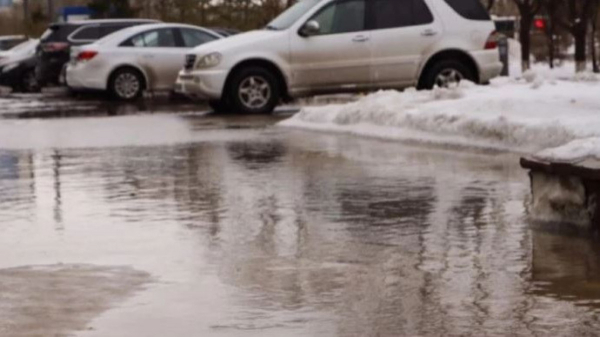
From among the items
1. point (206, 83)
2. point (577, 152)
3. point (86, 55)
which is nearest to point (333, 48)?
point (206, 83)

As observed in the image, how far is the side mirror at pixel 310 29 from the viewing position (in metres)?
21.6

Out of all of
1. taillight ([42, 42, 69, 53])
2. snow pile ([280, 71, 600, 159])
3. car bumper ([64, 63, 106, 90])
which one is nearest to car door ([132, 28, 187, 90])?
car bumper ([64, 63, 106, 90])

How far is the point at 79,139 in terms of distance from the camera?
17906 millimetres

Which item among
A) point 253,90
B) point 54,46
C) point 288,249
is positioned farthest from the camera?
point 54,46

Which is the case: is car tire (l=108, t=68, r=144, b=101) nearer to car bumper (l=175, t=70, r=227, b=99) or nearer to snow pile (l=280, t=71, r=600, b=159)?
car bumper (l=175, t=70, r=227, b=99)

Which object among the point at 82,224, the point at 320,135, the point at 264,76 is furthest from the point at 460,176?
the point at 264,76

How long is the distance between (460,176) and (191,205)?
8.43ft

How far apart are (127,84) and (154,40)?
3.18 feet

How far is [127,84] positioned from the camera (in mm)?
28688

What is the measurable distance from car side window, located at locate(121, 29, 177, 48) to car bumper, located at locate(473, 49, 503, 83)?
7789 mm

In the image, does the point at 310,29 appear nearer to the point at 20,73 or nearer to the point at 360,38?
the point at 360,38

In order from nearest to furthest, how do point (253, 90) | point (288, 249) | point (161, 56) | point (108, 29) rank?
point (288, 249) < point (253, 90) < point (161, 56) < point (108, 29)

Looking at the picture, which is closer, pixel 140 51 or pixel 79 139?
pixel 79 139

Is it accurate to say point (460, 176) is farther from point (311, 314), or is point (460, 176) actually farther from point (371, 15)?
point (371, 15)
